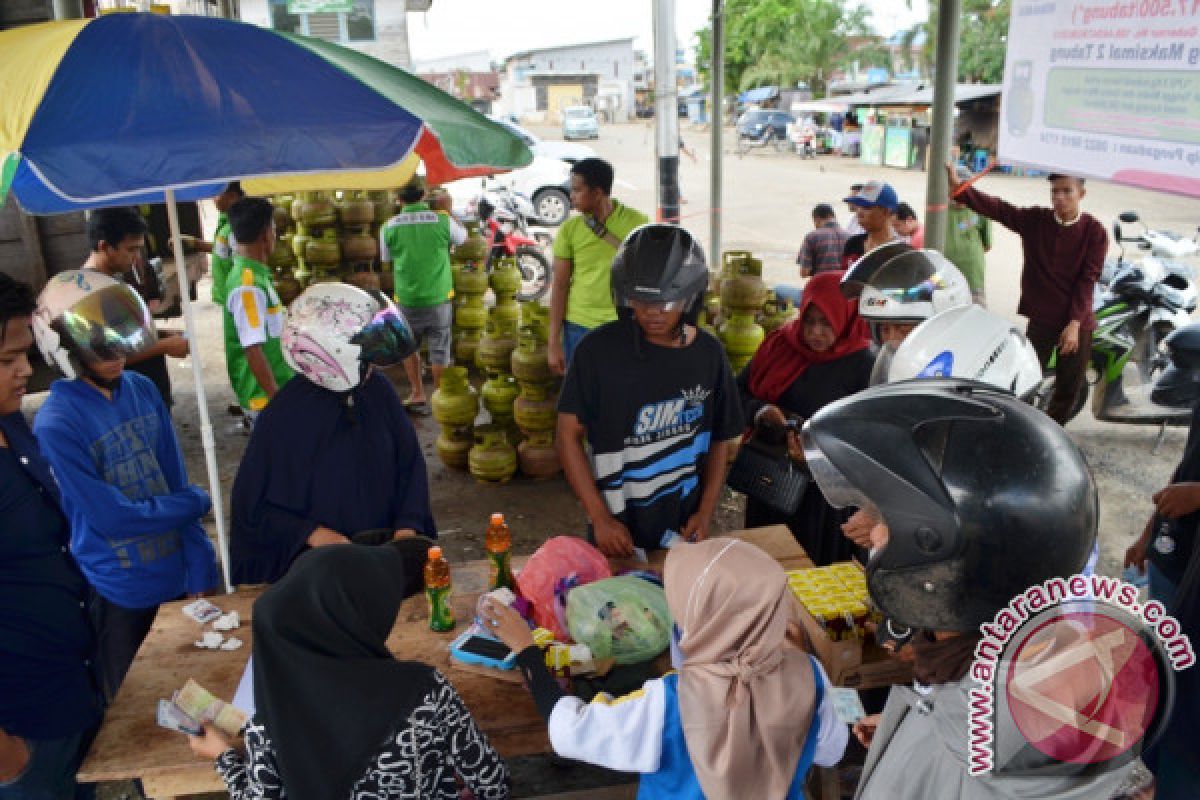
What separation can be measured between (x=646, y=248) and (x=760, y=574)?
156 cm

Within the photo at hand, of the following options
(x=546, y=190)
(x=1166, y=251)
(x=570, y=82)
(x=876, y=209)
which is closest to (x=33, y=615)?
(x=876, y=209)

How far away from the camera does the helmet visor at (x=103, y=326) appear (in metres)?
2.62

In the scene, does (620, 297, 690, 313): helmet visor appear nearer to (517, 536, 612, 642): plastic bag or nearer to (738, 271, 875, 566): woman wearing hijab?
(738, 271, 875, 566): woman wearing hijab

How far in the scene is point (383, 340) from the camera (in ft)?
8.73

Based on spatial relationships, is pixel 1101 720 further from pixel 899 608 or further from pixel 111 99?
pixel 111 99

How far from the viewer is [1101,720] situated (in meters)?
1.19

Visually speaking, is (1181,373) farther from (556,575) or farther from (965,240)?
(556,575)

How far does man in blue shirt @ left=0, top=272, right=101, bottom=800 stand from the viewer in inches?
91.4

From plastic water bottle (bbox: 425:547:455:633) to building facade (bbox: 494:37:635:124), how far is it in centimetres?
5209

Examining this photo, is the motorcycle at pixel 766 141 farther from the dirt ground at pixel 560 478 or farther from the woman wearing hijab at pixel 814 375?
the woman wearing hijab at pixel 814 375

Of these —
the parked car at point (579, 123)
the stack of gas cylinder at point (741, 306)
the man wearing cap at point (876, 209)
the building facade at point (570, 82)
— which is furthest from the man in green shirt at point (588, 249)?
the building facade at point (570, 82)

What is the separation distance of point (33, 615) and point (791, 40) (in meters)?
44.8

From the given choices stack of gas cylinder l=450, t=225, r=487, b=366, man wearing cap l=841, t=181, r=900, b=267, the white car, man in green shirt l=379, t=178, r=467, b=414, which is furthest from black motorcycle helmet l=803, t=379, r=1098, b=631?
the white car

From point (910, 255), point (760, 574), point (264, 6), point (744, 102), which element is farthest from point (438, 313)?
point (744, 102)
